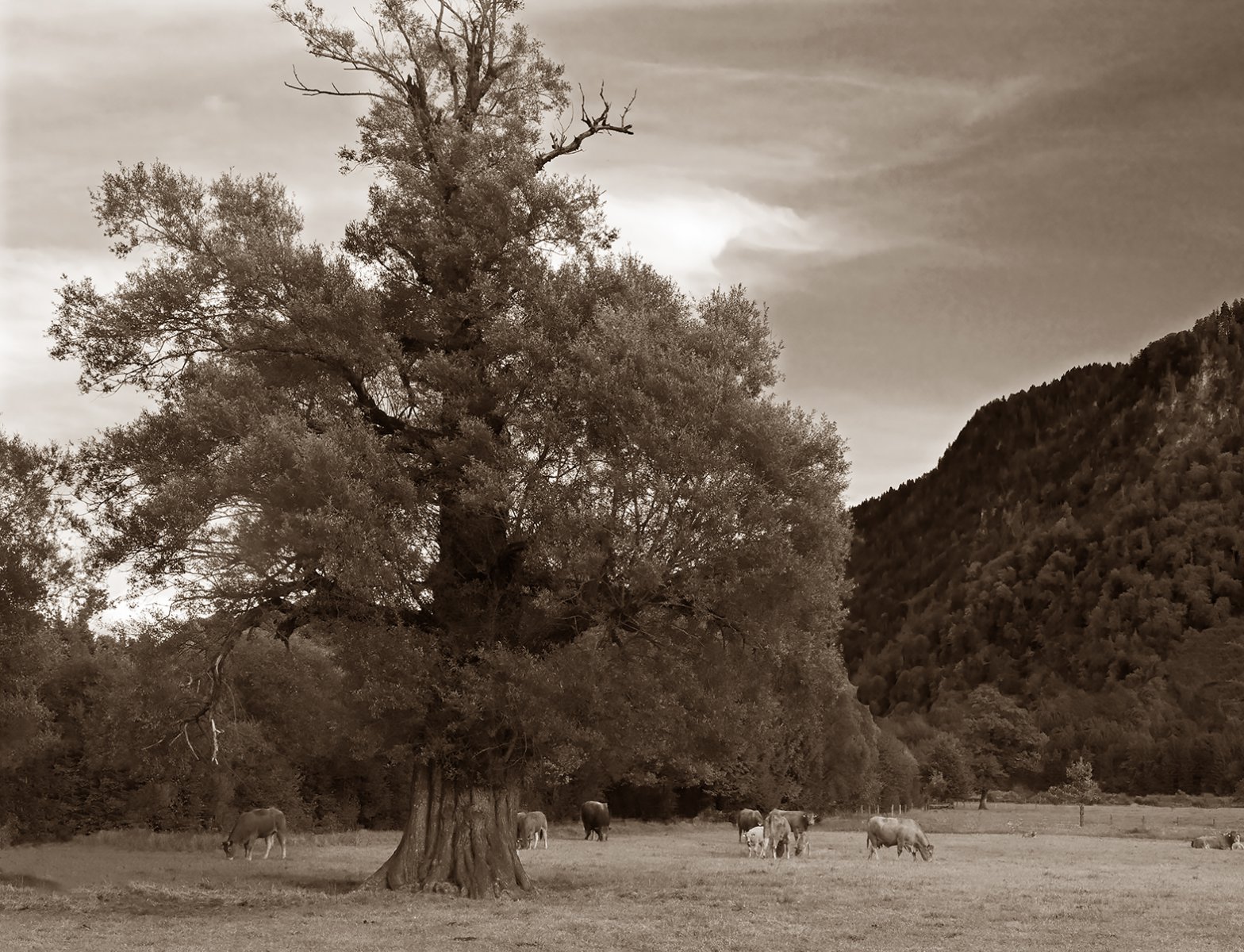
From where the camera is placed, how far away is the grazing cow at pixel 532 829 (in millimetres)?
49969

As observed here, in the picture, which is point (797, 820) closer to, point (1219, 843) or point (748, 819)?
point (748, 819)

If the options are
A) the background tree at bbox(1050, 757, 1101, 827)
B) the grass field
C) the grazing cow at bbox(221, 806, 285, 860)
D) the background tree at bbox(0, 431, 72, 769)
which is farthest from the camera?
the background tree at bbox(1050, 757, 1101, 827)

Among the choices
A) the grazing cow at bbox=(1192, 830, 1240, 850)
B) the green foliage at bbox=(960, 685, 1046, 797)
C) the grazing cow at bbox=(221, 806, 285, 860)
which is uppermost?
the green foliage at bbox=(960, 685, 1046, 797)

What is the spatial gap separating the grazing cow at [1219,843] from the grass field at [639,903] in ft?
18.8

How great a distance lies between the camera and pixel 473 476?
84.2 ft

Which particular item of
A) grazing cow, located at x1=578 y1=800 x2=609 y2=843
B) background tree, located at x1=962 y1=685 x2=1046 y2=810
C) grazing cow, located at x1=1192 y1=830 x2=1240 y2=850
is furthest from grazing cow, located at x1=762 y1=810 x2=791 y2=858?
background tree, located at x1=962 y1=685 x2=1046 y2=810

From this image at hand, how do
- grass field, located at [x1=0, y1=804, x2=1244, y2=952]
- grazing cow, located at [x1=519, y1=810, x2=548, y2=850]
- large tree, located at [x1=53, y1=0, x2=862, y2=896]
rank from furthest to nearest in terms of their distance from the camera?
1. grazing cow, located at [x1=519, y1=810, x2=548, y2=850]
2. large tree, located at [x1=53, y1=0, x2=862, y2=896]
3. grass field, located at [x1=0, y1=804, x2=1244, y2=952]

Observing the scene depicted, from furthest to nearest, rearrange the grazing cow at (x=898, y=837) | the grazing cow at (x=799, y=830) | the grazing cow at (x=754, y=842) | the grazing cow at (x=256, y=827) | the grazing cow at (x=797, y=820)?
the grazing cow at (x=797, y=820)
the grazing cow at (x=754, y=842)
the grazing cow at (x=799, y=830)
the grazing cow at (x=898, y=837)
the grazing cow at (x=256, y=827)

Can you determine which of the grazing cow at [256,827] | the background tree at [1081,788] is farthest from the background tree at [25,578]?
the background tree at [1081,788]

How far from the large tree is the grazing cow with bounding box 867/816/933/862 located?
1599cm

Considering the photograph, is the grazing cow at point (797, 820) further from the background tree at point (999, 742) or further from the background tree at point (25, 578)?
the background tree at point (999, 742)

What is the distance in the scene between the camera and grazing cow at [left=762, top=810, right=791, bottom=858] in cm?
4434

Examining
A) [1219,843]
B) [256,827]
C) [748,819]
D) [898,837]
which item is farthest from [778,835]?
[1219,843]

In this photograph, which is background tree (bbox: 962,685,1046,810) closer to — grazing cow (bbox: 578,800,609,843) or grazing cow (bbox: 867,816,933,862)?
grazing cow (bbox: 578,800,609,843)
